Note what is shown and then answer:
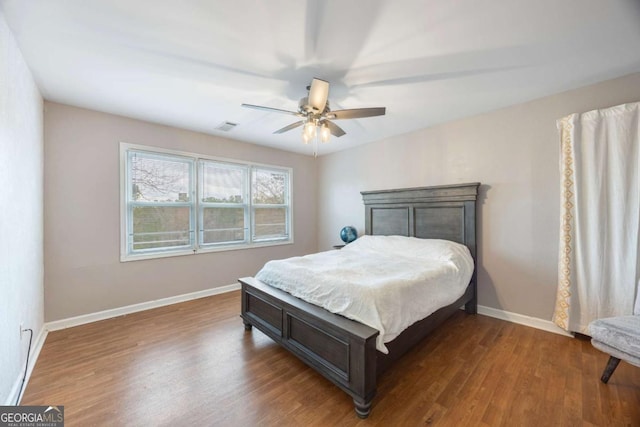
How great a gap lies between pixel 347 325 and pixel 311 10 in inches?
83.1

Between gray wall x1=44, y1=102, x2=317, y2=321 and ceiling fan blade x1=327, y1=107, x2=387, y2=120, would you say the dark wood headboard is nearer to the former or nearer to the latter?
ceiling fan blade x1=327, y1=107, x2=387, y2=120

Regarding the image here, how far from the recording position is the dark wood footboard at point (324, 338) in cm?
168

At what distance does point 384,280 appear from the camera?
85.0 inches

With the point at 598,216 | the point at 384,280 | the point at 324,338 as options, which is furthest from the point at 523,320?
the point at 324,338

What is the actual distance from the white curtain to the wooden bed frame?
86 cm

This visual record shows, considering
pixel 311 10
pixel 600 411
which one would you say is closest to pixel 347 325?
pixel 600 411

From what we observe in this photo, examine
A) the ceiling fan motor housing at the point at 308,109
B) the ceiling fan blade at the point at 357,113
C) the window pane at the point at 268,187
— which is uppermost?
the ceiling fan motor housing at the point at 308,109

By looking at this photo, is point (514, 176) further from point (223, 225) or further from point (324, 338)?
point (223, 225)

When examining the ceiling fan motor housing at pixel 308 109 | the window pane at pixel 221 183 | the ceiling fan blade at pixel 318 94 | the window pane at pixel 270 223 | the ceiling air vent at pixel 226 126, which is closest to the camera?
the ceiling fan blade at pixel 318 94

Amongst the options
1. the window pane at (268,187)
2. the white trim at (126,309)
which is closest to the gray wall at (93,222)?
the white trim at (126,309)

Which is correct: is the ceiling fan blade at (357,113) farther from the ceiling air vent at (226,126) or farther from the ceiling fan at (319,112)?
the ceiling air vent at (226,126)

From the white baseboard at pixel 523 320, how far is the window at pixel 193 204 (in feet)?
11.4

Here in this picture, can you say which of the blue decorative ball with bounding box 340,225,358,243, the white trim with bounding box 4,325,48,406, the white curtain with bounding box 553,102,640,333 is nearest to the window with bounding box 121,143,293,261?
the white trim with bounding box 4,325,48,406

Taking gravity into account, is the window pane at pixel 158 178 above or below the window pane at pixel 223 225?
above
